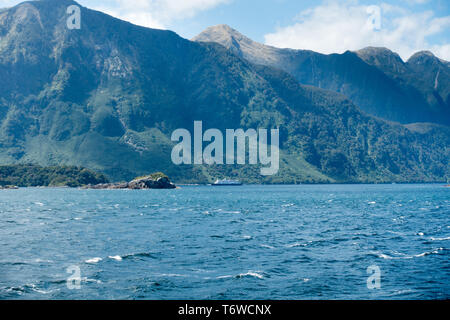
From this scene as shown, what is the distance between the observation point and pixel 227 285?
44375 millimetres

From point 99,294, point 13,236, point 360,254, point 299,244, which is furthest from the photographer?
point 13,236

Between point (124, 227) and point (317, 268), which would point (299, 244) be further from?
point (124, 227)

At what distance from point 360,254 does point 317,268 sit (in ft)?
38.7

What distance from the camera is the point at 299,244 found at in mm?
69938

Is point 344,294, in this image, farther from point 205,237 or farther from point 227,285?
point 205,237

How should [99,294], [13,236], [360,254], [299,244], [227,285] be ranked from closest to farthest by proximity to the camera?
[99,294] → [227,285] → [360,254] → [299,244] → [13,236]

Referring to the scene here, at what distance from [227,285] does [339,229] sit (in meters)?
50.8
